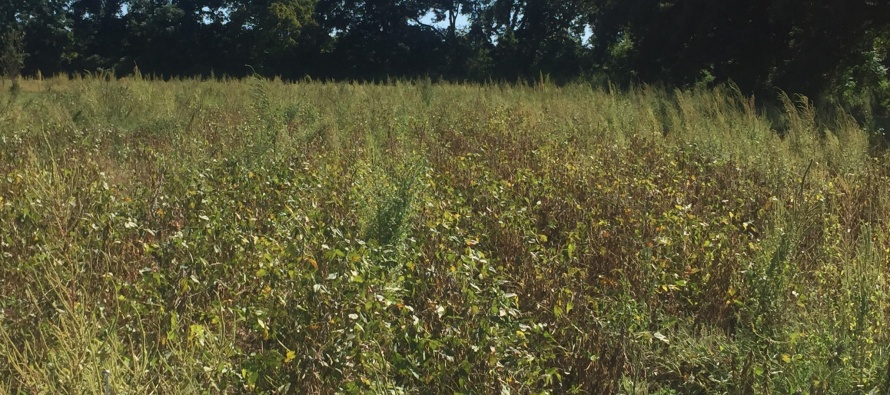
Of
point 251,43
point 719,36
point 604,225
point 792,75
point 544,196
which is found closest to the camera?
point 604,225

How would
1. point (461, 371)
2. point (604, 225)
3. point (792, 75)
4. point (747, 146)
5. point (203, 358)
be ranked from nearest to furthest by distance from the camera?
1. point (203, 358)
2. point (461, 371)
3. point (604, 225)
4. point (747, 146)
5. point (792, 75)

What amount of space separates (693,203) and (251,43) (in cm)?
3453

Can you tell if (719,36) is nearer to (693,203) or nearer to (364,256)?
(693,203)

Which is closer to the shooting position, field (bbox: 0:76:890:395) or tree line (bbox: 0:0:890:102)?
field (bbox: 0:76:890:395)

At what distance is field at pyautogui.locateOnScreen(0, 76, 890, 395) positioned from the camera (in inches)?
86.7

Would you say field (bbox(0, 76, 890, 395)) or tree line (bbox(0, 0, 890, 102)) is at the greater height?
tree line (bbox(0, 0, 890, 102))

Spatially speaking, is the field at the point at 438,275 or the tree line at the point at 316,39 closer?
the field at the point at 438,275

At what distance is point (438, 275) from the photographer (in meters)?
2.71

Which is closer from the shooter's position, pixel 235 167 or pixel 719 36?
pixel 235 167

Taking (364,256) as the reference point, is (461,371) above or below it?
below

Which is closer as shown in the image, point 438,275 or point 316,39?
point 438,275

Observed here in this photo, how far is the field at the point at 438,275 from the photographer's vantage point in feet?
7.23

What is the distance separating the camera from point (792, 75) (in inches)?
512

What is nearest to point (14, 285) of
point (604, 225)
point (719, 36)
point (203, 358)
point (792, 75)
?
point (203, 358)
